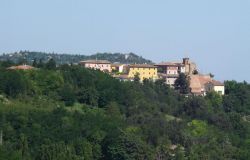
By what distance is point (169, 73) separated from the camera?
2963 inches

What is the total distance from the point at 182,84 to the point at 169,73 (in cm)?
721

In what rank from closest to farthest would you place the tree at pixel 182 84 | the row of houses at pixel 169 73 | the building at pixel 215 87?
the tree at pixel 182 84
the building at pixel 215 87
the row of houses at pixel 169 73

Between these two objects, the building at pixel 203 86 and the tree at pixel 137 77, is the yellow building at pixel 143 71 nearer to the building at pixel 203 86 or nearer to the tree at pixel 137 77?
the tree at pixel 137 77

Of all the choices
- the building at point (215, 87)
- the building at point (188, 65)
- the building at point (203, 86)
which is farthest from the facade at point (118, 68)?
the building at point (215, 87)

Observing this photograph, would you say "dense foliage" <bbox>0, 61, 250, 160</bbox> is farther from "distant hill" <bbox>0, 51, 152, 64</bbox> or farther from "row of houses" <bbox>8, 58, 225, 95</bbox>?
"distant hill" <bbox>0, 51, 152, 64</bbox>

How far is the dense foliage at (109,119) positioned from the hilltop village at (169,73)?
2.74m

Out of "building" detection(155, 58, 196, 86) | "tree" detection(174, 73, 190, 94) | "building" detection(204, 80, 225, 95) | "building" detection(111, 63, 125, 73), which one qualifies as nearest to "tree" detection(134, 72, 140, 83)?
"building" detection(155, 58, 196, 86)

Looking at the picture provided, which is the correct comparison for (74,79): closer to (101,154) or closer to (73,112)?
(73,112)

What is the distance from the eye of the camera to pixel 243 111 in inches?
2603

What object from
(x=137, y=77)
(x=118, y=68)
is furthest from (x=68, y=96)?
(x=118, y=68)

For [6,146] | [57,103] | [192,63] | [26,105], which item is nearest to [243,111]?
[192,63]

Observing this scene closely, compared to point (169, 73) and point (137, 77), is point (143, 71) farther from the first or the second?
point (137, 77)

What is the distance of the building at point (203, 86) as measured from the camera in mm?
69875

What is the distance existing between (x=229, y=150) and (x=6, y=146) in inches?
517
